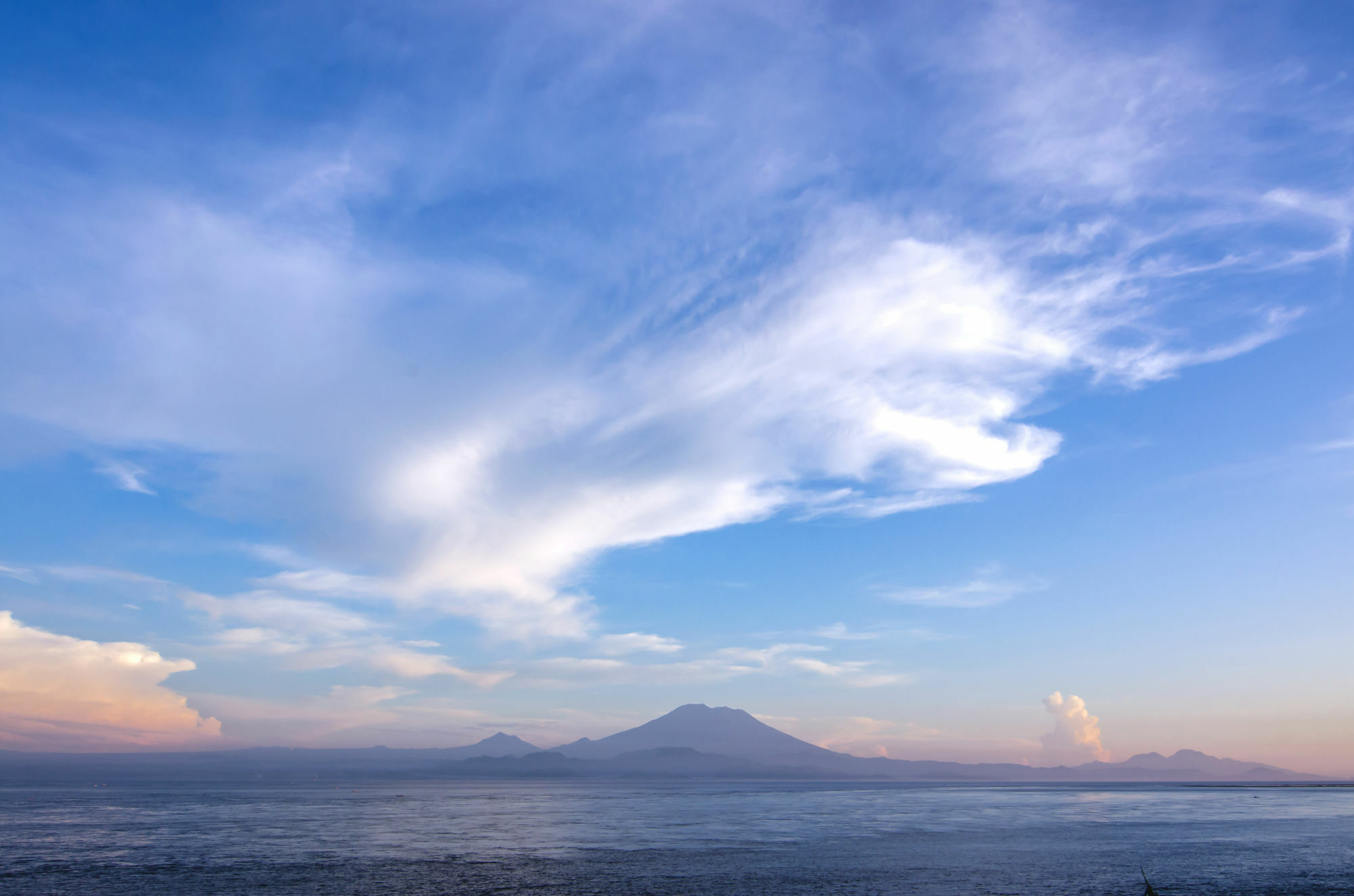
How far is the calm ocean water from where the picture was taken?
163 feet

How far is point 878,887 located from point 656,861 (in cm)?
1874

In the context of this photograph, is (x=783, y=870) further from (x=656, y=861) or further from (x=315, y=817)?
(x=315, y=817)

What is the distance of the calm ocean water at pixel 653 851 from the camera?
49531mm

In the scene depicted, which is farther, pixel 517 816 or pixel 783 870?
pixel 517 816

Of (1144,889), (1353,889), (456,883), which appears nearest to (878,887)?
(1144,889)

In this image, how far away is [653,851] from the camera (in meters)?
68.4

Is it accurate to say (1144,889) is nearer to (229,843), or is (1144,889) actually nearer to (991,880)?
(991,880)

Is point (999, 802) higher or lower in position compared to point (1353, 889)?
lower

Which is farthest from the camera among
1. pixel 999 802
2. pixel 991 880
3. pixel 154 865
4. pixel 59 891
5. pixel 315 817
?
pixel 999 802

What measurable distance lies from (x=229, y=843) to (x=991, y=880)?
63.1 meters

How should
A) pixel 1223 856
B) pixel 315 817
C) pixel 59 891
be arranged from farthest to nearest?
pixel 315 817 < pixel 1223 856 < pixel 59 891

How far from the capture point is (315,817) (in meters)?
112

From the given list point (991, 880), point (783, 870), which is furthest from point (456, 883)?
point (991, 880)

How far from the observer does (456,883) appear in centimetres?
4862
